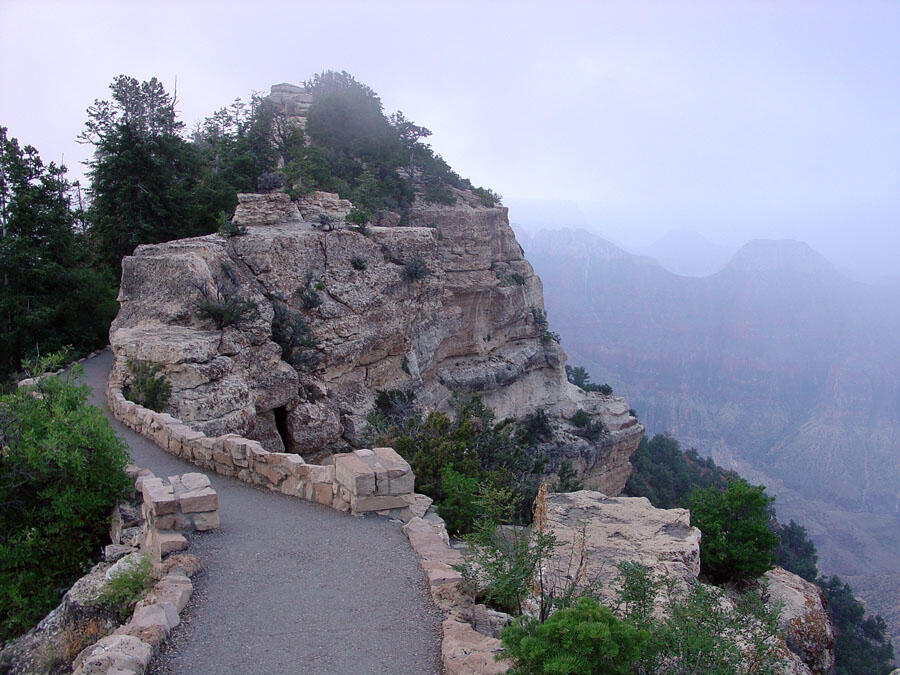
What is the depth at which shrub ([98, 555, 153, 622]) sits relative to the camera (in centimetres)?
548

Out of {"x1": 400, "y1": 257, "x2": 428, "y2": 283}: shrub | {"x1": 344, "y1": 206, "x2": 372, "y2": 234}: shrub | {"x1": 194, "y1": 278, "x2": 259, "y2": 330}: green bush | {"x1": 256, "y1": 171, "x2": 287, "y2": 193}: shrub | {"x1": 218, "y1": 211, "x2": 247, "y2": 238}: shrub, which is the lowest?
{"x1": 194, "y1": 278, "x2": 259, "y2": 330}: green bush

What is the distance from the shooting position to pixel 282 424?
15352mm

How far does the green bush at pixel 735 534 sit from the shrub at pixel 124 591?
26.6 ft

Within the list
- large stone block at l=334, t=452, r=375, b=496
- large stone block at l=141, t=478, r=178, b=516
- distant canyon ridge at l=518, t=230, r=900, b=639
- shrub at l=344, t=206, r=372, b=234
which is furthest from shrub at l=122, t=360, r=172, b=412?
distant canyon ridge at l=518, t=230, r=900, b=639

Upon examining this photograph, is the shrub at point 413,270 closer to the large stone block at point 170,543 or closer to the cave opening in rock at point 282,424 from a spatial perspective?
the cave opening in rock at point 282,424

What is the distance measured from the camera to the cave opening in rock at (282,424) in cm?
1513

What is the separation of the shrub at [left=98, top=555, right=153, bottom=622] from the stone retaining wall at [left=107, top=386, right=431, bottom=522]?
2.62 m

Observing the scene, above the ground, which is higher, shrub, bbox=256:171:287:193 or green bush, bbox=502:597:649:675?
shrub, bbox=256:171:287:193

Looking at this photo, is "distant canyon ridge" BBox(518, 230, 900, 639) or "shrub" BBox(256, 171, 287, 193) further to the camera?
"distant canyon ridge" BBox(518, 230, 900, 639)

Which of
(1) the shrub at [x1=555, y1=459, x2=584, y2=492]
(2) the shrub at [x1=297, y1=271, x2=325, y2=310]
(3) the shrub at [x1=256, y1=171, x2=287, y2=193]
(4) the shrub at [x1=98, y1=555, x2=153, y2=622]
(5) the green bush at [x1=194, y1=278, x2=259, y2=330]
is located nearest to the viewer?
(4) the shrub at [x1=98, y1=555, x2=153, y2=622]

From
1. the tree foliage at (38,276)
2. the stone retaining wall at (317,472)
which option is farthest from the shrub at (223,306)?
the tree foliage at (38,276)

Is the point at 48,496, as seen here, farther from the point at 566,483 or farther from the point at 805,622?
the point at 566,483

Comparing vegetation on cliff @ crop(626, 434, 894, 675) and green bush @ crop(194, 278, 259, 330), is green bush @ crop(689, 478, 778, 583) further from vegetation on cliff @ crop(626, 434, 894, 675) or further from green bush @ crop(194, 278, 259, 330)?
green bush @ crop(194, 278, 259, 330)

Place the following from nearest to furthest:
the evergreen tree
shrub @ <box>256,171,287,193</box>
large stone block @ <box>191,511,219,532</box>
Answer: large stone block @ <box>191,511,219,532</box> → the evergreen tree → shrub @ <box>256,171,287,193</box>
